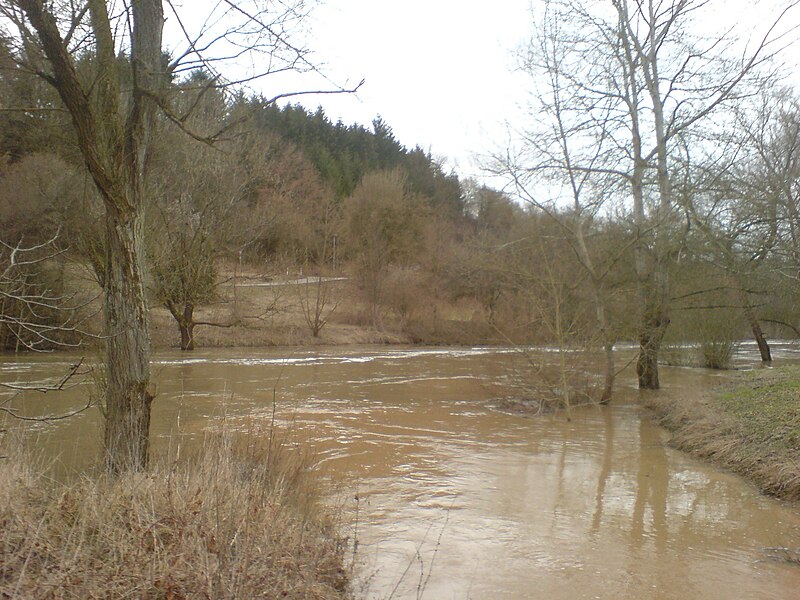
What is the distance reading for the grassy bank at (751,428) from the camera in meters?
9.62

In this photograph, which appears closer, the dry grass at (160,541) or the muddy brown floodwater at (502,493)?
the dry grass at (160,541)

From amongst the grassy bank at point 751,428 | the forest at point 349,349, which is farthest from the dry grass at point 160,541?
the grassy bank at point 751,428

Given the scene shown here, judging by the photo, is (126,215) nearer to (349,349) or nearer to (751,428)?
(751,428)

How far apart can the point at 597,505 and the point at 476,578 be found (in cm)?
338

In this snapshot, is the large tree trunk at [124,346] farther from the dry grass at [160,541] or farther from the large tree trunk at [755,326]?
the large tree trunk at [755,326]

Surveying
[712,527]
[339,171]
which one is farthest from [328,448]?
[339,171]

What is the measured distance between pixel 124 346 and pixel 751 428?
32.3ft

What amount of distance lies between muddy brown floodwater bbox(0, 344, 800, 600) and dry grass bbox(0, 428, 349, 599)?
27.0 inches

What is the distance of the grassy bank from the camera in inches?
379

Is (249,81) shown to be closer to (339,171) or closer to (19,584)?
(19,584)

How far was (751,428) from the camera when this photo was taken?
37.6 ft

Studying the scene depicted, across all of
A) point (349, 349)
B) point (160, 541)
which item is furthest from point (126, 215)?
point (349, 349)

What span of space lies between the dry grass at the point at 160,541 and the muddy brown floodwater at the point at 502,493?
27.0 inches

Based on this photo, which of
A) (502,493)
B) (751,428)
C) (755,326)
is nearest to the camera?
(502,493)
